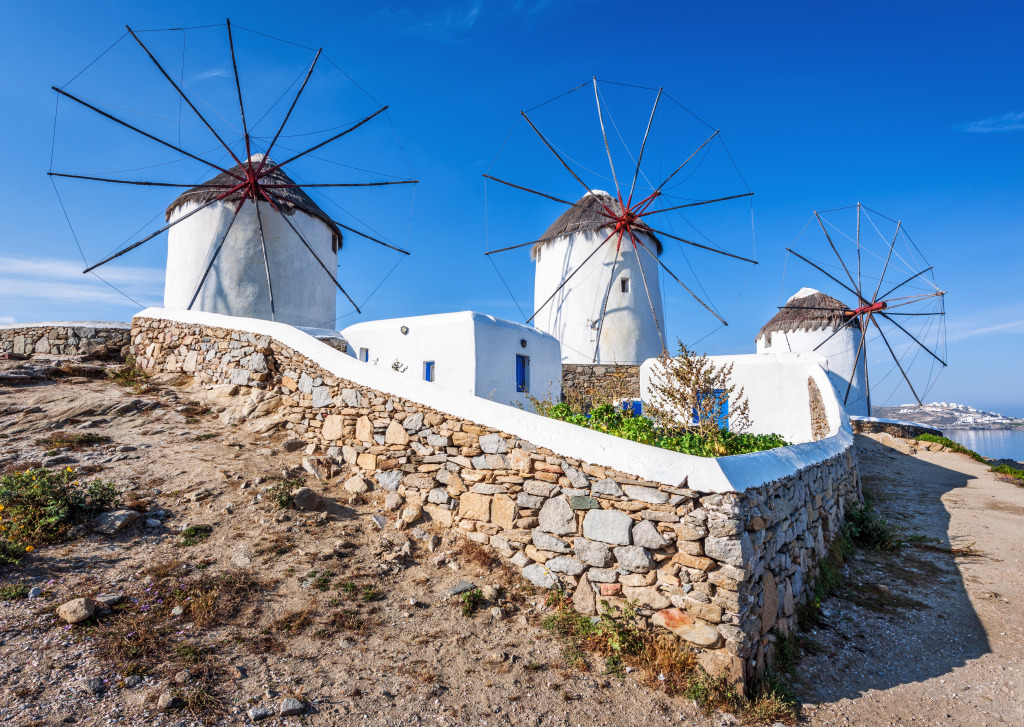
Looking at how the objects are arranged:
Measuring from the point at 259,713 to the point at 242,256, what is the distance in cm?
1254

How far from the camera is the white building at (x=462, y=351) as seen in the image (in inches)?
443

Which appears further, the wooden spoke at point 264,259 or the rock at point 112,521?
the wooden spoke at point 264,259

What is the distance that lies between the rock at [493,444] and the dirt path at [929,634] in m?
2.99

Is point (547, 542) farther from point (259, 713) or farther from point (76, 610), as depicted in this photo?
point (76, 610)

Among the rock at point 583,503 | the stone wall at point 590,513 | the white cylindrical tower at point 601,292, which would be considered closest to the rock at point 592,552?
the stone wall at point 590,513

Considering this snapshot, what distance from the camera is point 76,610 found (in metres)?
3.46

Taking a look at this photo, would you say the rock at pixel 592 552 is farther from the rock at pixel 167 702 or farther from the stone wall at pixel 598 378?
the stone wall at pixel 598 378

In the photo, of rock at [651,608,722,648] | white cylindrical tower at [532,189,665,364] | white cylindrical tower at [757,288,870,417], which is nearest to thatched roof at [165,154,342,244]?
white cylindrical tower at [532,189,665,364]

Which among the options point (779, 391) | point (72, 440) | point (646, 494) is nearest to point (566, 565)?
point (646, 494)

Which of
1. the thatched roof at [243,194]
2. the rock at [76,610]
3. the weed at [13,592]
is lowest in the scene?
the rock at [76,610]

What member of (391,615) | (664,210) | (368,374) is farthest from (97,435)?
(664,210)

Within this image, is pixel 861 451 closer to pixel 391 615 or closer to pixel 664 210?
pixel 664 210

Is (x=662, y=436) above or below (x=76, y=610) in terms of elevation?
above

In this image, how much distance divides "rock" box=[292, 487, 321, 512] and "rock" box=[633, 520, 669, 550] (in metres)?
3.26
